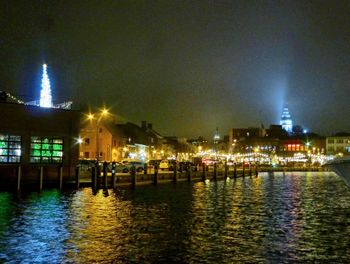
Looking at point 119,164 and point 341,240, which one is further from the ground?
point 119,164

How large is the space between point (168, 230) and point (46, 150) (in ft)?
91.5

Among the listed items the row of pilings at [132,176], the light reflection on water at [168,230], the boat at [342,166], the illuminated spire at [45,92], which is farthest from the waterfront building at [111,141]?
the boat at [342,166]

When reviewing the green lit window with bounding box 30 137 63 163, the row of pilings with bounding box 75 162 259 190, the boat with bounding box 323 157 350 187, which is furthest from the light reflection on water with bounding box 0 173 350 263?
the green lit window with bounding box 30 137 63 163

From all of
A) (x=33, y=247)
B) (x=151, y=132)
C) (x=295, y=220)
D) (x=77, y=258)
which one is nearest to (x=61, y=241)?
(x=33, y=247)

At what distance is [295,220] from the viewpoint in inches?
1088

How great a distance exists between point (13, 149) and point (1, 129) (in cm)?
212

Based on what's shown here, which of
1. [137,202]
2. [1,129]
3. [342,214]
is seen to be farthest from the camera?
[1,129]

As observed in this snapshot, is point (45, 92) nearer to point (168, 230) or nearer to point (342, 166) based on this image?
point (168, 230)

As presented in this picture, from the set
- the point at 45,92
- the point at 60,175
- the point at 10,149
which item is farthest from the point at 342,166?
the point at 45,92

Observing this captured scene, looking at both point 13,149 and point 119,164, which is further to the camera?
point 119,164

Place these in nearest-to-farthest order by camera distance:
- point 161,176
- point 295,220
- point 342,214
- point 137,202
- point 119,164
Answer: point 295,220, point 342,214, point 137,202, point 161,176, point 119,164

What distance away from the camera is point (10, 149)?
46.2 m

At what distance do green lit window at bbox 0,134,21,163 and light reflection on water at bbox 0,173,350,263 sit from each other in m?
8.59

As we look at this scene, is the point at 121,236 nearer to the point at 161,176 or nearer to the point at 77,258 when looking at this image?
the point at 77,258
